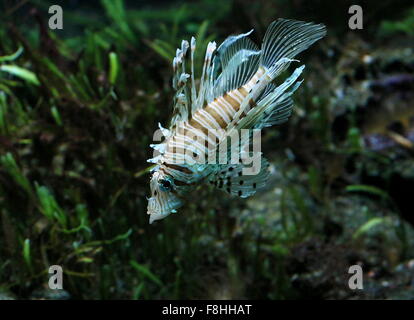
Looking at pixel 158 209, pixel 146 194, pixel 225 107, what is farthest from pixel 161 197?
pixel 146 194

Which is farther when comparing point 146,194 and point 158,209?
point 146,194

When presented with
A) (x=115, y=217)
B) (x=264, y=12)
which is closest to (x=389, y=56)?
(x=264, y=12)

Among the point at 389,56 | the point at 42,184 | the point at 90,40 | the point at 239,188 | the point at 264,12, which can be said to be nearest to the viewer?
the point at 239,188

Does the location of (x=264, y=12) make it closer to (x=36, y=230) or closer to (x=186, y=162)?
(x=36, y=230)

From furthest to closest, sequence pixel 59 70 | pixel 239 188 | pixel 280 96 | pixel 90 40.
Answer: pixel 90 40 → pixel 59 70 → pixel 239 188 → pixel 280 96

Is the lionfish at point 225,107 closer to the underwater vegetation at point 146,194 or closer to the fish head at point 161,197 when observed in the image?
the fish head at point 161,197

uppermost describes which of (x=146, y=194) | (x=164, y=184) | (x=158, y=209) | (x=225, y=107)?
(x=225, y=107)

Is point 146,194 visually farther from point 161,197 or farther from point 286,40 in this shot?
point 286,40
